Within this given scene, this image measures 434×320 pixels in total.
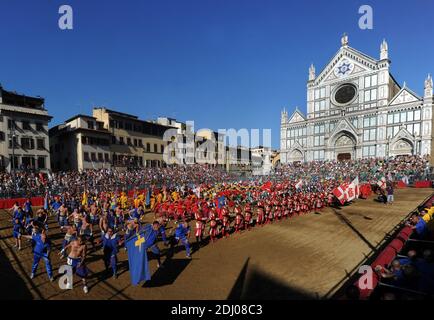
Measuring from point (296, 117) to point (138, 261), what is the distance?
6367cm

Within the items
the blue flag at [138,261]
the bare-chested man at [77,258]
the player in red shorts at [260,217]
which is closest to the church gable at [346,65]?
the player in red shorts at [260,217]

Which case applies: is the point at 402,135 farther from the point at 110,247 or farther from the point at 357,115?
the point at 110,247

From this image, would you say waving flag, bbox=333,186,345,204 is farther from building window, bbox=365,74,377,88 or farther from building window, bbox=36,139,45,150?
building window, bbox=365,74,377,88

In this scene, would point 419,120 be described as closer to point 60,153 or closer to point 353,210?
point 353,210

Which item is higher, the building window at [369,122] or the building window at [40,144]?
the building window at [369,122]

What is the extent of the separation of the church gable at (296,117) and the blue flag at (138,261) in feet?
205

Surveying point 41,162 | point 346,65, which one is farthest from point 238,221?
point 346,65

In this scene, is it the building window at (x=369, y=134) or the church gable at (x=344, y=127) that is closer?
the building window at (x=369, y=134)

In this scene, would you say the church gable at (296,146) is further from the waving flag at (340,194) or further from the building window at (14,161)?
the building window at (14,161)

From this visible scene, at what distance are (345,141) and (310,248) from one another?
52.7 metres

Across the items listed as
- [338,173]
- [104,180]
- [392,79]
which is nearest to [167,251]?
[104,180]

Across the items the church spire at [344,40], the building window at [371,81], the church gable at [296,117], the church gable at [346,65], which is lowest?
the church gable at [296,117]

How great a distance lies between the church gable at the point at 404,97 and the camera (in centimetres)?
4699

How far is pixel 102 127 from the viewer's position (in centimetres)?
4194
